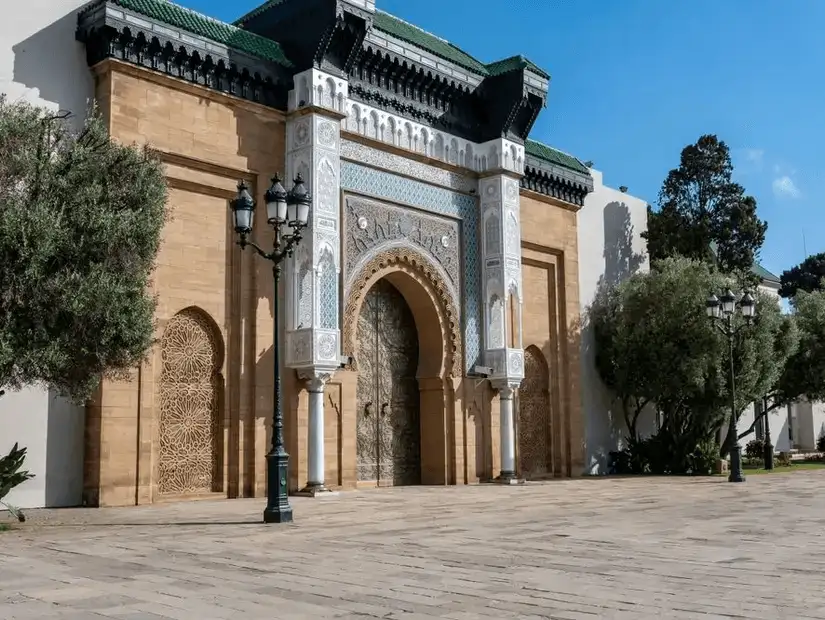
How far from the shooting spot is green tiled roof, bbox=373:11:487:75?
1867 cm

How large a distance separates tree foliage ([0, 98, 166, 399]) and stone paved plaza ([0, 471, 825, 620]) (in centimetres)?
194

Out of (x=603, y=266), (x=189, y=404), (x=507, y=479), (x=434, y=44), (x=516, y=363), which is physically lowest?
(x=507, y=479)

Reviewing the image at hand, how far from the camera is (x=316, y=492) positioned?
15211 mm

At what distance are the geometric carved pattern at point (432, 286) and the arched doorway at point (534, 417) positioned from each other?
3.02 meters

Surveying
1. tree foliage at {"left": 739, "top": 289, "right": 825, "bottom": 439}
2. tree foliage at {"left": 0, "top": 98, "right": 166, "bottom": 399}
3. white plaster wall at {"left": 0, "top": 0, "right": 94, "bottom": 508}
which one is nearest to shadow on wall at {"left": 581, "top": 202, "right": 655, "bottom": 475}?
tree foliage at {"left": 739, "top": 289, "right": 825, "bottom": 439}

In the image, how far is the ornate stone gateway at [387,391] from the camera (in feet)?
59.3

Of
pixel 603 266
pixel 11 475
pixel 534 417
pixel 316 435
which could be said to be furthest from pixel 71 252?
pixel 603 266

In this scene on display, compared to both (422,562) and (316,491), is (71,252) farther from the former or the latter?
(316,491)

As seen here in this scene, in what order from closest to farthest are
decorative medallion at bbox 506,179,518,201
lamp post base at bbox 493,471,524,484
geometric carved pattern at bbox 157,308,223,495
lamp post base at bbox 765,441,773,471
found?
geometric carved pattern at bbox 157,308,223,495 < lamp post base at bbox 493,471,524,484 < decorative medallion at bbox 506,179,518,201 < lamp post base at bbox 765,441,773,471

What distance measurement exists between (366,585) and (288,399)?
9.75 m

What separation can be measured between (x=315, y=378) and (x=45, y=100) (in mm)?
5920

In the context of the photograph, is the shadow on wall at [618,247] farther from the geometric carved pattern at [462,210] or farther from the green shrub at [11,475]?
the green shrub at [11,475]

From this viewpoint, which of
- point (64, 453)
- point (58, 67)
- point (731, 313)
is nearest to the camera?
point (64, 453)

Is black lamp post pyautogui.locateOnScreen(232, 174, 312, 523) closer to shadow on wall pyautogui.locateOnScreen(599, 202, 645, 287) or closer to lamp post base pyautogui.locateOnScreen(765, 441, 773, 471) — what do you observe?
shadow on wall pyautogui.locateOnScreen(599, 202, 645, 287)
